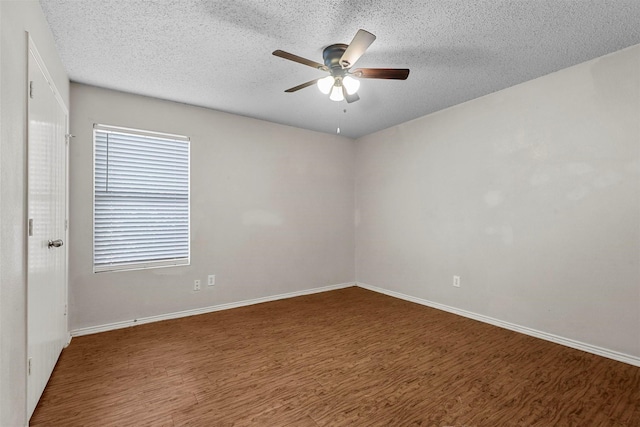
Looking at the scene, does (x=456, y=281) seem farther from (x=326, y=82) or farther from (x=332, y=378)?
(x=326, y=82)

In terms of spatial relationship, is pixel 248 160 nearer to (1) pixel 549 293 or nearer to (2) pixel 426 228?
(2) pixel 426 228

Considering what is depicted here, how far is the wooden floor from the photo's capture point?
185 centimetres

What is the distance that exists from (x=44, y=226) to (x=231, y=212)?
213cm

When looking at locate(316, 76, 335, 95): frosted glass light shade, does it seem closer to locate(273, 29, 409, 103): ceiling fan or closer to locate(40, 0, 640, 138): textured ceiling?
locate(273, 29, 409, 103): ceiling fan

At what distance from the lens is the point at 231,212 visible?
4043 millimetres

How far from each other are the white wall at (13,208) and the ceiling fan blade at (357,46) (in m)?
1.70

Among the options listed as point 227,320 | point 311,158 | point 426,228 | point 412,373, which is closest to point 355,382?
point 412,373

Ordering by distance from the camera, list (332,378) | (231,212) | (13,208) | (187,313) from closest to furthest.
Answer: (13,208)
(332,378)
(187,313)
(231,212)

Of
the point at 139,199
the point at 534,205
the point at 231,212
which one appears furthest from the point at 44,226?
the point at 534,205

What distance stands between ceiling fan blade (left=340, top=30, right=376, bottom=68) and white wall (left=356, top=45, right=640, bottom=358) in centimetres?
213

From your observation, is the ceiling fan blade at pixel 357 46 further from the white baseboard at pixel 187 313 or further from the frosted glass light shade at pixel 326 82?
the white baseboard at pixel 187 313

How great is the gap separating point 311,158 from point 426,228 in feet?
6.53

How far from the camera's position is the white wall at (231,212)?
3152 mm

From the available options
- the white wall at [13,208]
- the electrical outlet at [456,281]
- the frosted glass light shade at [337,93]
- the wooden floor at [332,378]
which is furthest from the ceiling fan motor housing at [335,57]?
the electrical outlet at [456,281]
